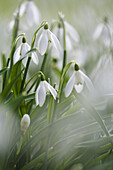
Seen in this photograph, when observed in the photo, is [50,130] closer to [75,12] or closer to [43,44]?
[43,44]

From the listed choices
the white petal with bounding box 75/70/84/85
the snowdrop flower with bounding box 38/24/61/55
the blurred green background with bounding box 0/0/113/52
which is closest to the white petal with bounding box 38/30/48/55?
the snowdrop flower with bounding box 38/24/61/55

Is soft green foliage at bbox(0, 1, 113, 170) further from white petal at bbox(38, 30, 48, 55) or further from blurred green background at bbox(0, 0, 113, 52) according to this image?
blurred green background at bbox(0, 0, 113, 52)

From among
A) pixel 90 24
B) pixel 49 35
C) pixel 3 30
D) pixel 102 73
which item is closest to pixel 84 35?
pixel 90 24

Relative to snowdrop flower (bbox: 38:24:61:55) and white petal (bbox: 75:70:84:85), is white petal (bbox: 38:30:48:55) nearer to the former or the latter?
snowdrop flower (bbox: 38:24:61:55)

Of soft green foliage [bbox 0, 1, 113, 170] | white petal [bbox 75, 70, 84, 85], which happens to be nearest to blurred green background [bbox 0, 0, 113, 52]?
soft green foliage [bbox 0, 1, 113, 170]

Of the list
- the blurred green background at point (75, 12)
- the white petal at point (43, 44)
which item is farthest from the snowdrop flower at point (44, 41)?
the blurred green background at point (75, 12)

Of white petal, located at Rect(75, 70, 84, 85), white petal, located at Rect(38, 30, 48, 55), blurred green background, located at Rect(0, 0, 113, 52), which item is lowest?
blurred green background, located at Rect(0, 0, 113, 52)

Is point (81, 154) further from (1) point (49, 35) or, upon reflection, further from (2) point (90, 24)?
(2) point (90, 24)

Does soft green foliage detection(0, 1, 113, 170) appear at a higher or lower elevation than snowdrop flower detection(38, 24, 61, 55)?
lower

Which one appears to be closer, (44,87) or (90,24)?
(44,87)

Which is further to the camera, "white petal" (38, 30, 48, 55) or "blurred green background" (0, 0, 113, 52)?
"blurred green background" (0, 0, 113, 52)

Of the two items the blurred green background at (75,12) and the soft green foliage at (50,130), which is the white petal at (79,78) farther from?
the blurred green background at (75,12)
